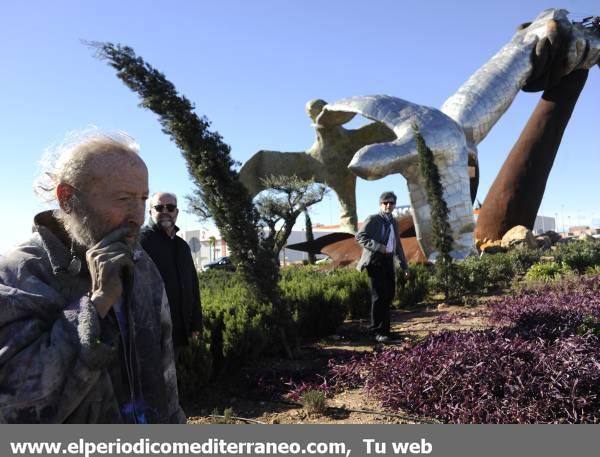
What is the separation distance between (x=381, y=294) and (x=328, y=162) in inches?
749

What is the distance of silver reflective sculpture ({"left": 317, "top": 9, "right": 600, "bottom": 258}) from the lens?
13.0 m

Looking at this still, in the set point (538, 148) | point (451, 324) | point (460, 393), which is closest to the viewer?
point (460, 393)

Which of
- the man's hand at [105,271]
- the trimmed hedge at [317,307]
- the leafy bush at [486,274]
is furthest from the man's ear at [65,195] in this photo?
the leafy bush at [486,274]

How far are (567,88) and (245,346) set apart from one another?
57.6 feet

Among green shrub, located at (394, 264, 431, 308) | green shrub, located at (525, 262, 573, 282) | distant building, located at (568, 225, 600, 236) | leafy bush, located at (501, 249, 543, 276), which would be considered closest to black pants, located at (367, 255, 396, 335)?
green shrub, located at (394, 264, 431, 308)

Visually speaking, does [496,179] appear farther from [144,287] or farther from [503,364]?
[144,287]

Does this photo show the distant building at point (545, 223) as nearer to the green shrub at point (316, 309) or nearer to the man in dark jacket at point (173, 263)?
the green shrub at point (316, 309)

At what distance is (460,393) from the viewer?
365cm

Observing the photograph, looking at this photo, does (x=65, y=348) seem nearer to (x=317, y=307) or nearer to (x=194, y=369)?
(x=194, y=369)

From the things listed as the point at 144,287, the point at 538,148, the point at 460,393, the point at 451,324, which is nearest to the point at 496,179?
the point at 538,148

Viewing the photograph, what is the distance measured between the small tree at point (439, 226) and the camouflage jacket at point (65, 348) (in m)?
8.39

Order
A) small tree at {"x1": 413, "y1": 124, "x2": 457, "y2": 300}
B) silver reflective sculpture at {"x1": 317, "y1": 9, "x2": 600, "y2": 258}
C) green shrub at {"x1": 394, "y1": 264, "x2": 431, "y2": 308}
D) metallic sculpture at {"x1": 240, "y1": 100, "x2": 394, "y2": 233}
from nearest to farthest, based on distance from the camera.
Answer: green shrub at {"x1": 394, "y1": 264, "x2": 431, "y2": 308}
small tree at {"x1": 413, "y1": 124, "x2": 457, "y2": 300}
silver reflective sculpture at {"x1": 317, "y1": 9, "x2": 600, "y2": 258}
metallic sculpture at {"x1": 240, "y1": 100, "x2": 394, "y2": 233}

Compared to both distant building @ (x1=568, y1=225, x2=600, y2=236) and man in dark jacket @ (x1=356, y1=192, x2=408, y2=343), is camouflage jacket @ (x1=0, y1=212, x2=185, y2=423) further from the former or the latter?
distant building @ (x1=568, y1=225, x2=600, y2=236)

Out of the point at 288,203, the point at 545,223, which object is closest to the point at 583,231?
the point at 545,223
